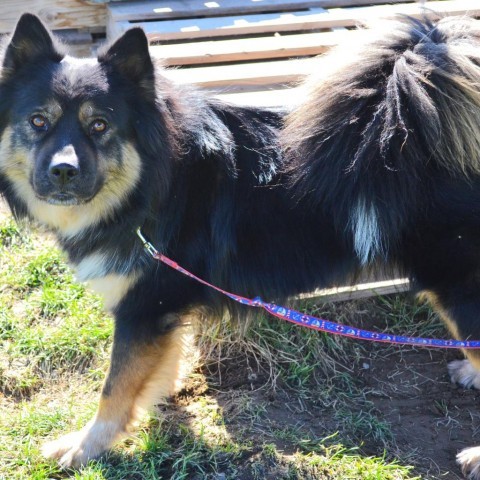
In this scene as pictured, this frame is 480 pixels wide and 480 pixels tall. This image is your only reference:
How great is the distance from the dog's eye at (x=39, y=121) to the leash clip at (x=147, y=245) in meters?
0.58

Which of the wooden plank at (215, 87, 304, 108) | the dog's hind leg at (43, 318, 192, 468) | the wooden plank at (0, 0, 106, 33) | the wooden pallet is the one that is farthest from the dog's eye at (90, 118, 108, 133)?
the wooden plank at (0, 0, 106, 33)

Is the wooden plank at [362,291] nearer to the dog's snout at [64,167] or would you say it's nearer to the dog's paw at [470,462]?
the dog's paw at [470,462]

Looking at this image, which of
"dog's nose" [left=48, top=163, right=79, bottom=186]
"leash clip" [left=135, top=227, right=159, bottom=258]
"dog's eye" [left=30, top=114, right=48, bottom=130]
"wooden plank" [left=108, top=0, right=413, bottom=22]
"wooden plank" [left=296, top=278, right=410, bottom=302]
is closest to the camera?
"dog's nose" [left=48, top=163, right=79, bottom=186]

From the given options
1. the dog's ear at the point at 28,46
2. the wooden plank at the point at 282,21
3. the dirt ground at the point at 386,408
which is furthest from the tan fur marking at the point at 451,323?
the wooden plank at the point at 282,21

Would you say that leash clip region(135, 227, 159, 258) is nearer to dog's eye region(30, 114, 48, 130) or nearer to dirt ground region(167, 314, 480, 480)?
dog's eye region(30, 114, 48, 130)

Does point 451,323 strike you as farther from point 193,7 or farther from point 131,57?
point 193,7

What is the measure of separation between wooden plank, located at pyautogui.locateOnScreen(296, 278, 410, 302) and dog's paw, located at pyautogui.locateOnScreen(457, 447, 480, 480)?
90 cm

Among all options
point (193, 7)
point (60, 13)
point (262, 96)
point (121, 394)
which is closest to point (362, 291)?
point (262, 96)

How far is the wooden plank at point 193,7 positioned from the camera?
4957 millimetres

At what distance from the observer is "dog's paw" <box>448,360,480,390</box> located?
12.3 ft

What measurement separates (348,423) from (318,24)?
278 cm

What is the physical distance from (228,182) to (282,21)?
2.20 meters

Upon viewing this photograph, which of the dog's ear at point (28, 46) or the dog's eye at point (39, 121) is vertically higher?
the dog's ear at point (28, 46)

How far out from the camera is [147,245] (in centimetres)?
308
